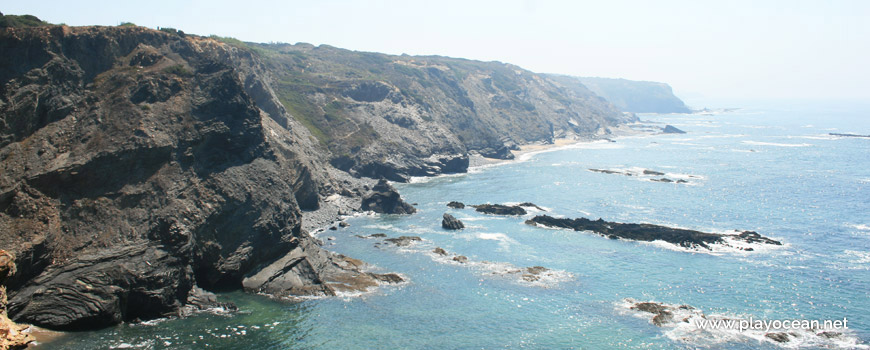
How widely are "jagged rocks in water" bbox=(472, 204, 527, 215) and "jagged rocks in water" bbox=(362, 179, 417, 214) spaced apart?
11176 millimetres

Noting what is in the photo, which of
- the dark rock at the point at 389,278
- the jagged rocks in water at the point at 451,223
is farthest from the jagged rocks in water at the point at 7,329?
the jagged rocks in water at the point at 451,223

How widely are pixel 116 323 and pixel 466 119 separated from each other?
142m

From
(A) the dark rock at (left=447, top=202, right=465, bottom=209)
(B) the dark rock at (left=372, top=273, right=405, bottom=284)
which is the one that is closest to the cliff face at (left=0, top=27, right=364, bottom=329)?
(B) the dark rock at (left=372, top=273, right=405, bottom=284)

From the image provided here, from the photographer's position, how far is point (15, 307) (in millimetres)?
35812

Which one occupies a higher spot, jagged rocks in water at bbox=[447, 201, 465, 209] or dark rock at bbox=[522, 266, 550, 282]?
jagged rocks in water at bbox=[447, 201, 465, 209]

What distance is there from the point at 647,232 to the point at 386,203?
39.7 m

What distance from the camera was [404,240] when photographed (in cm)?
6812

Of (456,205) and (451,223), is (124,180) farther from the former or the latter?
(456,205)

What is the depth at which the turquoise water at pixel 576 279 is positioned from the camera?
39844 millimetres

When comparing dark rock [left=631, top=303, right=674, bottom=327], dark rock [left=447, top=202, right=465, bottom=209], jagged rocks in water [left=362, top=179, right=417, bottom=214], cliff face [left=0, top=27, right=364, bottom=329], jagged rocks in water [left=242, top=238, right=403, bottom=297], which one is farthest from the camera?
dark rock [left=447, top=202, right=465, bottom=209]

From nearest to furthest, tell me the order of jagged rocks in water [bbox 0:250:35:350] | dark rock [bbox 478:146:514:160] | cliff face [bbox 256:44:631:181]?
1. jagged rocks in water [bbox 0:250:35:350]
2. cliff face [bbox 256:44:631:181]
3. dark rock [bbox 478:146:514:160]

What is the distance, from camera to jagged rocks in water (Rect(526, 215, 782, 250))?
66.4m

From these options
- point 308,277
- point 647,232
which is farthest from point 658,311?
point 308,277

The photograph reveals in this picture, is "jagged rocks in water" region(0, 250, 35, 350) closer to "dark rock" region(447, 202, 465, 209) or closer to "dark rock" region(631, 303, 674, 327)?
"dark rock" region(631, 303, 674, 327)
